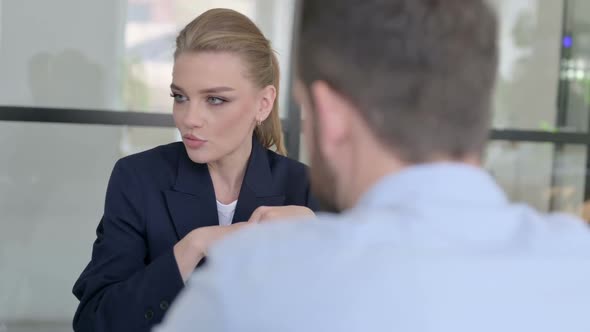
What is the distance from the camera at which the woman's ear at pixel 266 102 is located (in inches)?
84.3

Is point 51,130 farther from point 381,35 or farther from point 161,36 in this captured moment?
point 381,35

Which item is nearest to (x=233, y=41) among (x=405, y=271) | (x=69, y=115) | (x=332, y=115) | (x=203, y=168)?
(x=203, y=168)

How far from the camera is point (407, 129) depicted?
848 millimetres

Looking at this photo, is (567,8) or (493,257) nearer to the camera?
(493,257)

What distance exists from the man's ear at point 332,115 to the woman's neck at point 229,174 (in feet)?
3.97

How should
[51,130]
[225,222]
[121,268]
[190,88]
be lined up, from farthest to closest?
[51,130], [225,222], [190,88], [121,268]

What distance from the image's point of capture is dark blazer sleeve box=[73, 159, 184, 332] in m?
1.63

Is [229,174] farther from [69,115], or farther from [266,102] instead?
[69,115]

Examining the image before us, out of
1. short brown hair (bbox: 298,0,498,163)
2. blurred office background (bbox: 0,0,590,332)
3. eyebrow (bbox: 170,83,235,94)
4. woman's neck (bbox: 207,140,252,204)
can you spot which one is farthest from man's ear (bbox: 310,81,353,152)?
blurred office background (bbox: 0,0,590,332)

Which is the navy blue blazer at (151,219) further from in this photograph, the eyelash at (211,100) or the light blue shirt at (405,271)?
the light blue shirt at (405,271)

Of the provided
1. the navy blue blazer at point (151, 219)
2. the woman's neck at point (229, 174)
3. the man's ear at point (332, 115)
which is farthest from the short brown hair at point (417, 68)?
the woman's neck at point (229, 174)

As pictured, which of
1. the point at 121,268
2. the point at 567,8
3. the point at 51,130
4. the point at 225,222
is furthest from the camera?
the point at 567,8

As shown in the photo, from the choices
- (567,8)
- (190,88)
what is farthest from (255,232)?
(567,8)

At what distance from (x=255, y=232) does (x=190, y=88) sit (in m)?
1.15
